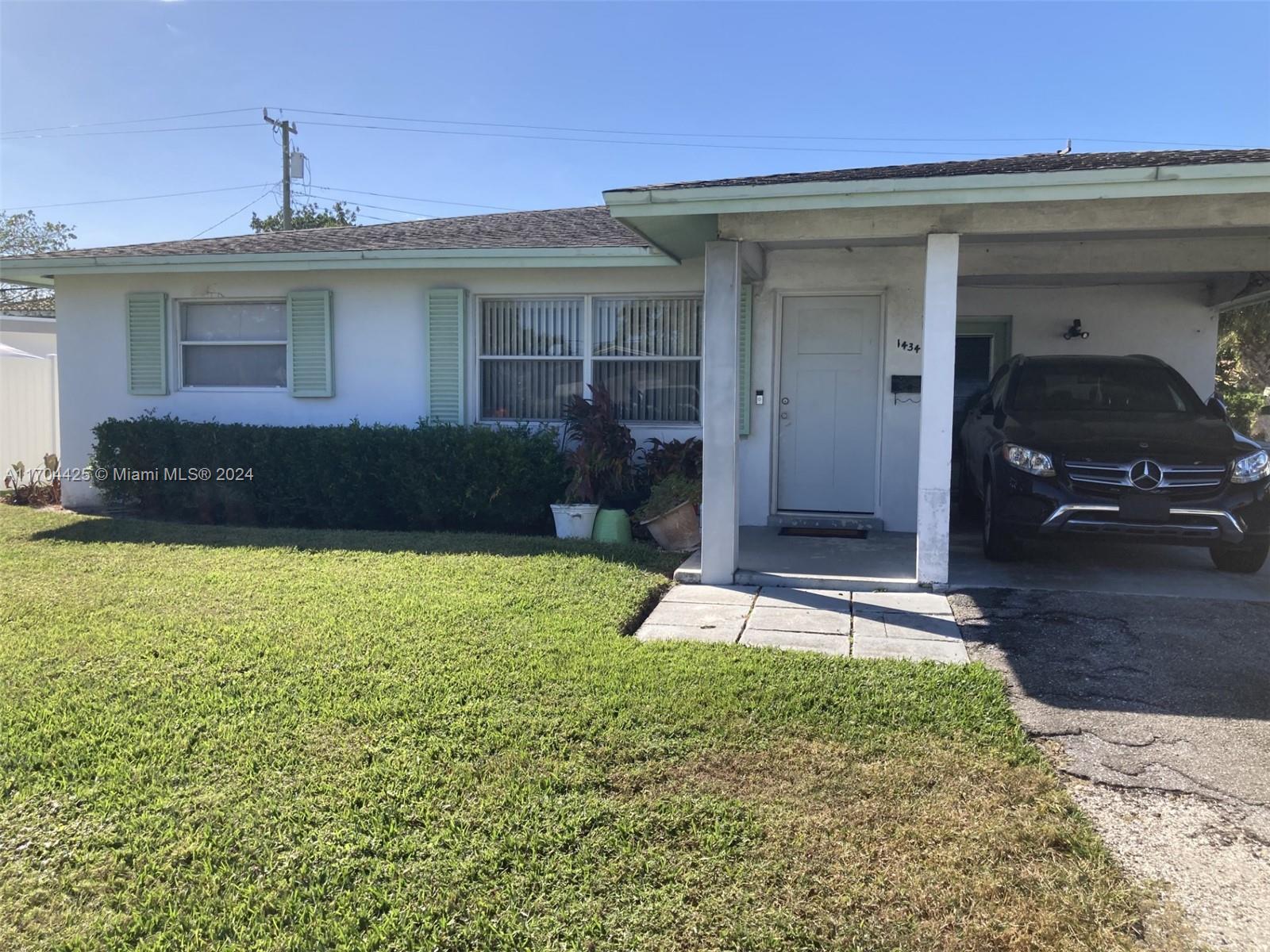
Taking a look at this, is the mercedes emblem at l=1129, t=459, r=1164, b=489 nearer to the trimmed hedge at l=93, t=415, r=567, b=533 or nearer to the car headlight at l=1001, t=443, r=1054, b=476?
the car headlight at l=1001, t=443, r=1054, b=476

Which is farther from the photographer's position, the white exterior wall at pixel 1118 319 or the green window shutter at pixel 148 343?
the green window shutter at pixel 148 343

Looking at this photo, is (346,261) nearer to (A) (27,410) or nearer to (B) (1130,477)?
(A) (27,410)

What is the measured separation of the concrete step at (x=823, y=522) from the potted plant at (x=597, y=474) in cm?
154

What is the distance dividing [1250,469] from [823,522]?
11.8 feet

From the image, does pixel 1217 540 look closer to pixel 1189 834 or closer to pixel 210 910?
pixel 1189 834

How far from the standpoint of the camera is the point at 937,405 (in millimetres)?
6438

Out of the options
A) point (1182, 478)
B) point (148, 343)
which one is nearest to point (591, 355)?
point (148, 343)

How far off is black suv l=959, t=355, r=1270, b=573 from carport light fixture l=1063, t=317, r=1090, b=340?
202 centimetres

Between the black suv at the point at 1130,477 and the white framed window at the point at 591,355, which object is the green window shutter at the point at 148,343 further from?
the black suv at the point at 1130,477

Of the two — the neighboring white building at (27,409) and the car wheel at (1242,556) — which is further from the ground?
the neighboring white building at (27,409)

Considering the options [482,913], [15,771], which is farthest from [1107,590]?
[15,771]

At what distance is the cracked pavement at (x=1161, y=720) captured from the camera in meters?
3.03

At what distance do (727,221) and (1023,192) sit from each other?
1986 mm

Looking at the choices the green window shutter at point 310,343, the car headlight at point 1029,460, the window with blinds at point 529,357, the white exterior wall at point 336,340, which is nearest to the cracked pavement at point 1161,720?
the car headlight at point 1029,460
